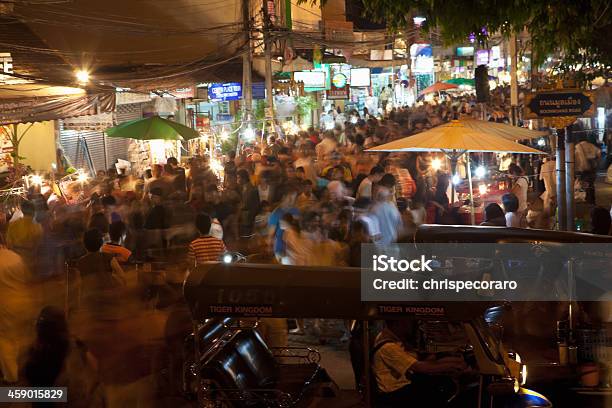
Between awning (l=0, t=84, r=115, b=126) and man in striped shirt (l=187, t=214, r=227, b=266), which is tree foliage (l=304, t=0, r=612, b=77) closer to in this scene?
man in striped shirt (l=187, t=214, r=227, b=266)

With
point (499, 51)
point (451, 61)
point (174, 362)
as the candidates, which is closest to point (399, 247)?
point (174, 362)

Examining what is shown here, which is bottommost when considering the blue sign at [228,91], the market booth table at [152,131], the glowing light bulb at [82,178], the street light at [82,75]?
the glowing light bulb at [82,178]

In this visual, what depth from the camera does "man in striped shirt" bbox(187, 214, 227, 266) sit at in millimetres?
9586

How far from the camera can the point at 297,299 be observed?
17.6 ft

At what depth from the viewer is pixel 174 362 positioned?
22.1 ft

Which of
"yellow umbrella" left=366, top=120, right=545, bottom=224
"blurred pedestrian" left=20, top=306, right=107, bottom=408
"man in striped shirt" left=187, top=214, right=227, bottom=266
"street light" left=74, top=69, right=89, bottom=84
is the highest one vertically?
"street light" left=74, top=69, right=89, bottom=84

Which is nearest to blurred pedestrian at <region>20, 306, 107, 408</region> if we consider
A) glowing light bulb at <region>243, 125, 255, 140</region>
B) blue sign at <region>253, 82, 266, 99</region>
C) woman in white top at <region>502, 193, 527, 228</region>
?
woman in white top at <region>502, 193, 527, 228</region>

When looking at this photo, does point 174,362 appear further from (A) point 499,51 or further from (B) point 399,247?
(A) point 499,51

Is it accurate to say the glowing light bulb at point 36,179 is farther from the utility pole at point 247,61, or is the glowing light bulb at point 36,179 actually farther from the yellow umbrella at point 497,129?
the yellow umbrella at point 497,129

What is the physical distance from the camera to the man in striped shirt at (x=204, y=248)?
959 centimetres

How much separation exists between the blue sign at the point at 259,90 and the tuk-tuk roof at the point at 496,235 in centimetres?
1856

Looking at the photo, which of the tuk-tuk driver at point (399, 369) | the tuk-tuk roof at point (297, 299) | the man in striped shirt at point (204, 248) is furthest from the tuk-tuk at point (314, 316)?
the man in striped shirt at point (204, 248)

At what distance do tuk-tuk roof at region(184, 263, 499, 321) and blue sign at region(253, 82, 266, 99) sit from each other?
68.7 ft

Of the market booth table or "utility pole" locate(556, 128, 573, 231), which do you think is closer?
"utility pole" locate(556, 128, 573, 231)
